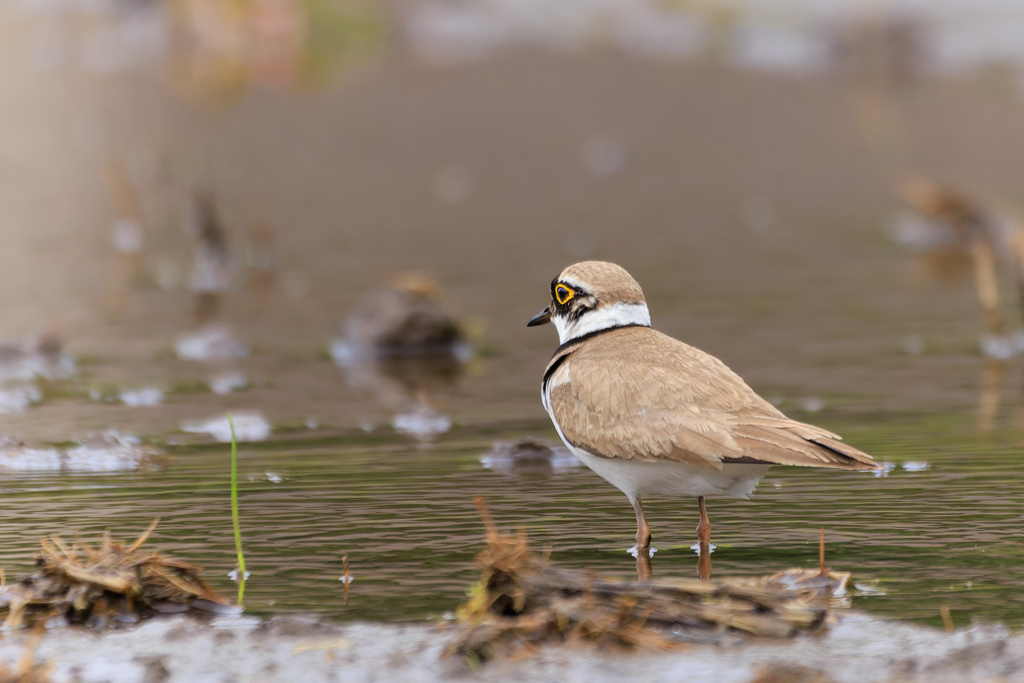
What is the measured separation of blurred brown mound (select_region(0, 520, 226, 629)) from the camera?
16.3 ft

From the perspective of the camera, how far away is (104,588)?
501cm

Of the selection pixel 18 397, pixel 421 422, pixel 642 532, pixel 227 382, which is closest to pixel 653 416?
pixel 642 532

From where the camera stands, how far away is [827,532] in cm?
598

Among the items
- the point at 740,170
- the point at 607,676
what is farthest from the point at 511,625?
the point at 740,170

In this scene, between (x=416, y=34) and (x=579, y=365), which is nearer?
(x=579, y=365)

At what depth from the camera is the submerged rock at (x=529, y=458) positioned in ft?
24.6

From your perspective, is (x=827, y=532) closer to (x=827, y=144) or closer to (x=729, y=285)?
(x=729, y=285)

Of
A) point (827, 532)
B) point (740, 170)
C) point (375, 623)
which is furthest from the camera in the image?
point (740, 170)

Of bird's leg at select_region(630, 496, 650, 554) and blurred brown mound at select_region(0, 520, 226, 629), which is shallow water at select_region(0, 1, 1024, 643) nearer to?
bird's leg at select_region(630, 496, 650, 554)

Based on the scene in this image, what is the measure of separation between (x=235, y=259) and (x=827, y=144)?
12.5 m

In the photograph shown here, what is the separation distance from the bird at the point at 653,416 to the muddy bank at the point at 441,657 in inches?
32.6

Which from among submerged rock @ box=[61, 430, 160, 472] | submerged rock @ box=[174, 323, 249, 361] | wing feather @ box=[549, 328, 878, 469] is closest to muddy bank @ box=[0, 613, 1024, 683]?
wing feather @ box=[549, 328, 878, 469]

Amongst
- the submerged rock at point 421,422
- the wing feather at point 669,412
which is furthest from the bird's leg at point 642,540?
the submerged rock at point 421,422

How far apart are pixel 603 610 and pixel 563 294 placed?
2138 millimetres
